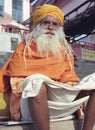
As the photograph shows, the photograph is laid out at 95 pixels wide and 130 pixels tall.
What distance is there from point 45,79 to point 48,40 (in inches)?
25.3

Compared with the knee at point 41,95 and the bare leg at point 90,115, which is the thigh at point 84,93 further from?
the knee at point 41,95

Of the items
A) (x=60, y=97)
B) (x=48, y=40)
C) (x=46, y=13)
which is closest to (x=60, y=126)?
(x=60, y=97)

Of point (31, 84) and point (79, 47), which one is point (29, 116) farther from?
point (79, 47)

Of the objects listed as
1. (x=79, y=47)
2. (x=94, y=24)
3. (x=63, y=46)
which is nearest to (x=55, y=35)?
(x=63, y=46)

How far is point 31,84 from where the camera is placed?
6.56ft

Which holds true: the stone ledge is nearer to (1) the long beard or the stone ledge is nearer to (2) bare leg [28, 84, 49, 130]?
(2) bare leg [28, 84, 49, 130]

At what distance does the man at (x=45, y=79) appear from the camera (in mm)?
2023

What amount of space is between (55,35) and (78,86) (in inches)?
22.4

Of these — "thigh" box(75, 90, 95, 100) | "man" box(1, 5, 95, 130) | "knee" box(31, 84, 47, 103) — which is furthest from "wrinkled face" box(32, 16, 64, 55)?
"knee" box(31, 84, 47, 103)

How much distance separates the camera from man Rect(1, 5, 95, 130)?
2.02 m

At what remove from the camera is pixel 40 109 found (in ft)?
6.60

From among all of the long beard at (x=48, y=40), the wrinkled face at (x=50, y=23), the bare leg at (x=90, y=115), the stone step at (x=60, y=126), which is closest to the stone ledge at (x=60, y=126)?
the stone step at (x=60, y=126)

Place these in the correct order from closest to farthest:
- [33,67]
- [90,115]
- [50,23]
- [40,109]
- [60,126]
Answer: [40,109], [90,115], [60,126], [33,67], [50,23]

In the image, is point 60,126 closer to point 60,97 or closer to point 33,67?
point 60,97
